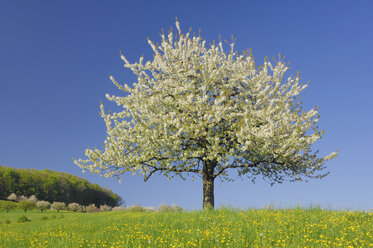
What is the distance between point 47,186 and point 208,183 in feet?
159

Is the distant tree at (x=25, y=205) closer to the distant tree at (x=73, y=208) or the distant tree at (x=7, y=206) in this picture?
the distant tree at (x=7, y=206)

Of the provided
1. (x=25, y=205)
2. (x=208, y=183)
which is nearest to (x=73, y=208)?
(x=25, y=205)

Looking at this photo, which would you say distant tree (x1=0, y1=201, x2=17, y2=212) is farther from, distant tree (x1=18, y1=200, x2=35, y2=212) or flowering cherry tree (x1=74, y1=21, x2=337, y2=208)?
flowering cherry tree (x1=74, y1=21, x2=337, y2=208)

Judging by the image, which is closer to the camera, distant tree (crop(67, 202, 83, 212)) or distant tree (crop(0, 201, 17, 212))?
distant tree (crop(0, 201, 17, 212))

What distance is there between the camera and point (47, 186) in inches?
2266

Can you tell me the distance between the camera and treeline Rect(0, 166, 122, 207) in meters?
53.1

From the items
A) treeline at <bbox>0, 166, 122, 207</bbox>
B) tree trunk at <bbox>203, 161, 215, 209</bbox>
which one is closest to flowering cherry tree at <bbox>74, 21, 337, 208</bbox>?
tree trunk at <bbox>203, 161, 215, 209</bbox>

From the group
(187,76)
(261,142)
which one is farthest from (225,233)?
(187,76)

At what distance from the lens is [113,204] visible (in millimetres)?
77438

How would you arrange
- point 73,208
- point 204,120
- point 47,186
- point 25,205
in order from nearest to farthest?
point 204,120, point 25,205, point 73,208, point 47,186

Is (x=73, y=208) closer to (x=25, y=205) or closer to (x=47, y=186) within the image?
(x=25, y=205)

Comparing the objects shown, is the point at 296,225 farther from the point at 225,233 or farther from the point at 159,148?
the point at 159,148

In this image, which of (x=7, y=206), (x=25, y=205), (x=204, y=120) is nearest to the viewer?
(x=204, y=120)

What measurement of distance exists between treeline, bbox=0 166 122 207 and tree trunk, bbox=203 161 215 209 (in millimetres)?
47002
